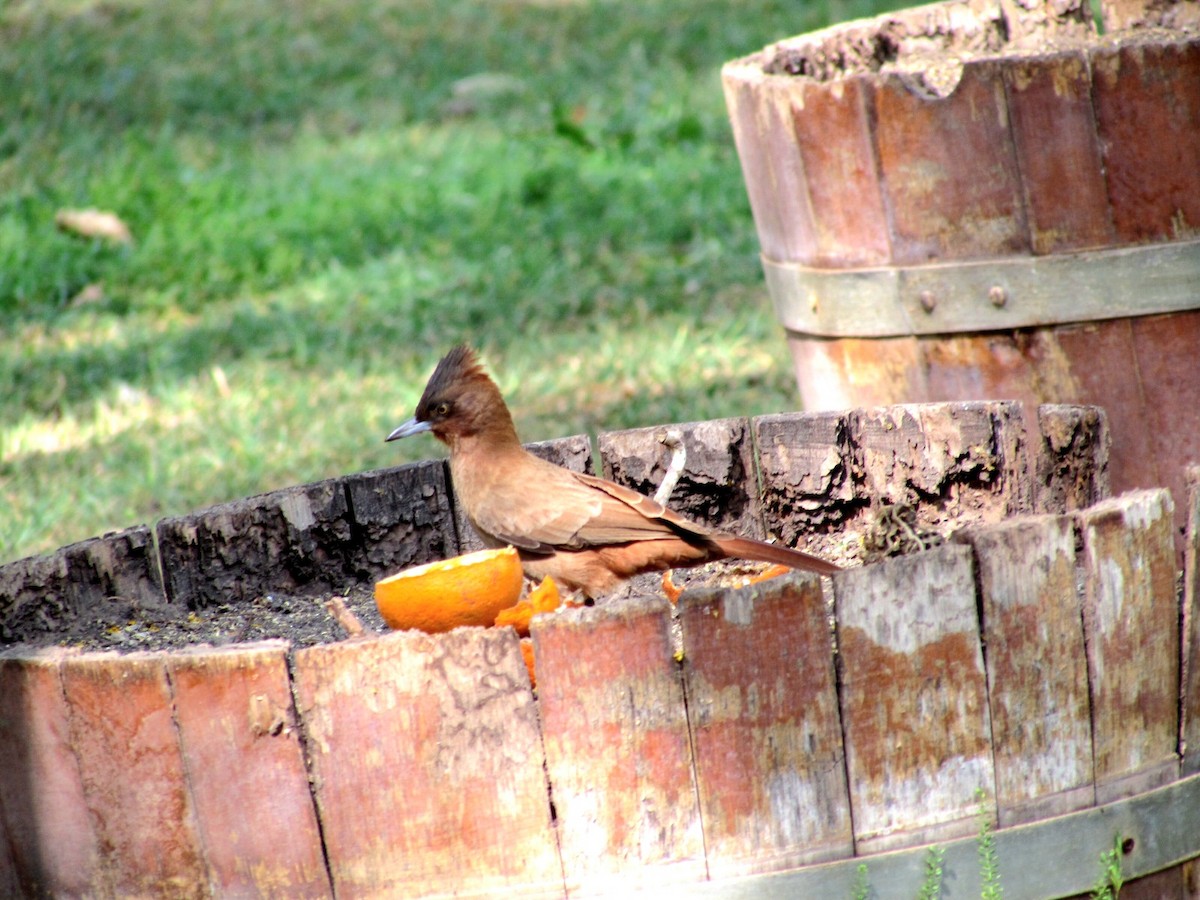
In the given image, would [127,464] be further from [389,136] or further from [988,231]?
[389,136]

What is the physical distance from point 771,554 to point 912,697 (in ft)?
2.87

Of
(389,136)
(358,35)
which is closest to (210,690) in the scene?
(389,136)

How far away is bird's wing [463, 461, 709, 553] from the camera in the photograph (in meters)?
3.39

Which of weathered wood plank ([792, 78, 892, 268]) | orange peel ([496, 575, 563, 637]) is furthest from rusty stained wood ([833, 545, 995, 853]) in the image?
weathered wood plank ([792, 78, 892, 268])

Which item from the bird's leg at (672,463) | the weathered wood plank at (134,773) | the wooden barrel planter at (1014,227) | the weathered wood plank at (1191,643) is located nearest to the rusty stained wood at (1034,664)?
the weathered wood plank at (1191,643)

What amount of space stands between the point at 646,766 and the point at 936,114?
2.21 m

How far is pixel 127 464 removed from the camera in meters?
5.90

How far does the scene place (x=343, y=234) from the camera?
8.27m

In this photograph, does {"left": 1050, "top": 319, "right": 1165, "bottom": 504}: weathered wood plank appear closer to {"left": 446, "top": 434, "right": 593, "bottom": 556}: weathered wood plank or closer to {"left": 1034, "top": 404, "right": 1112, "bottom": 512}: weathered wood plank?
{"left": 1034, "top": 404, "right": 1112, "bottom": 512}: weathered wood plank

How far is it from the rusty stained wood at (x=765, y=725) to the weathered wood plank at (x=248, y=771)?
23.9 inches

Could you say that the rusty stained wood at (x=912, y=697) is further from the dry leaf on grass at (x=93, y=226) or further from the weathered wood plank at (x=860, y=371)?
the dry leaf on grass at (x=93, y=226)

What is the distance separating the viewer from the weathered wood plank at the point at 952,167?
3930mm

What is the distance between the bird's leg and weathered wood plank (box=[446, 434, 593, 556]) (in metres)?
0.21

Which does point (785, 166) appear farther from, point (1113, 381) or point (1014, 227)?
point (1113, 381)
